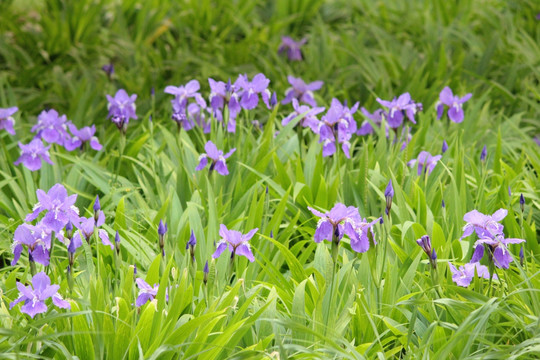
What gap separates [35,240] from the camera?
195 cm

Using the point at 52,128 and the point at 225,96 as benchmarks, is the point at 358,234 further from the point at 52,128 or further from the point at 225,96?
the point at 52,128

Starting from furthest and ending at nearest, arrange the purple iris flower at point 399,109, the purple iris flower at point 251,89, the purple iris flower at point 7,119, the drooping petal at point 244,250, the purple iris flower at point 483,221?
the purple iris flower at point 7,119, the purple iris flower at point 399,109, the purple iris flower at point 251,89, the drooping petal at point 244,250, the purple iris flower at point 483,221

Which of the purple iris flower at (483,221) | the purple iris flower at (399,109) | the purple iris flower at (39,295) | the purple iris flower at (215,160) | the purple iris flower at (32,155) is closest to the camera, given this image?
the purple iris flower at (39,295)

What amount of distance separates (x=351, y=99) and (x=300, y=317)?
2.84m

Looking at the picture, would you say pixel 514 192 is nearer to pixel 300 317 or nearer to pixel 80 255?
pixel 300 317

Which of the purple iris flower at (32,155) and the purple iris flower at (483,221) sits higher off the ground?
the purple iris flower at (483,221)

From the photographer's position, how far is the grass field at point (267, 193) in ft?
6.34

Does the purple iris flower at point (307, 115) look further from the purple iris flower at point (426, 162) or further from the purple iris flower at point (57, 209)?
the purple iris flower at point (57, 209)

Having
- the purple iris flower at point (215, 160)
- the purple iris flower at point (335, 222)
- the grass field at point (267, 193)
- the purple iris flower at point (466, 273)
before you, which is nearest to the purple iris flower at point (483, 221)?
the grass field at point (267, 193)

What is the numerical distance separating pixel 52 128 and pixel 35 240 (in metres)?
1.23

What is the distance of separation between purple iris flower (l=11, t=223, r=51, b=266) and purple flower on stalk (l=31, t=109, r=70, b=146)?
117 cm

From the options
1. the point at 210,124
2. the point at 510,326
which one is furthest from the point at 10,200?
the point at 510,326

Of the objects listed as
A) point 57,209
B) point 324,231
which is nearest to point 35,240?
point 57,209

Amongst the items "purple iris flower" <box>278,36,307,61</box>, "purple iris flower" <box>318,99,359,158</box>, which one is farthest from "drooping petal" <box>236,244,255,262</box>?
"purple iris flower" <box>278,36,307,61</box>
